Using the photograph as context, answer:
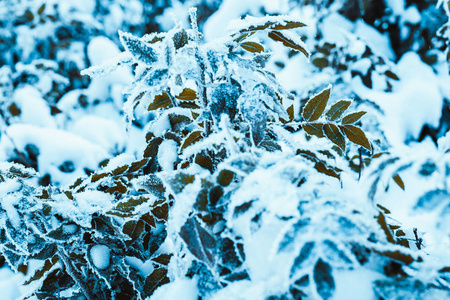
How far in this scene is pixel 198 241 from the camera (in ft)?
1.28

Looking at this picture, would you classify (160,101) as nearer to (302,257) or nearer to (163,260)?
(163,260)

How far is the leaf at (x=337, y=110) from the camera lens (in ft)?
2.07

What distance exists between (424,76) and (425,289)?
1884 mm

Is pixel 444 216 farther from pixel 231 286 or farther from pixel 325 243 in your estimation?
pixel 231 286

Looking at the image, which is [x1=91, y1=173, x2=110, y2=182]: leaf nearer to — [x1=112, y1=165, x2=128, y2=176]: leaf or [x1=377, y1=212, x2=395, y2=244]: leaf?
[x1=112, y1=165, x2=128, y2=176]: leaf

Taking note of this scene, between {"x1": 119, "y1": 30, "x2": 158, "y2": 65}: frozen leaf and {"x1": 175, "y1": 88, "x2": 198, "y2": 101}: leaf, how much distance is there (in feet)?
0.55

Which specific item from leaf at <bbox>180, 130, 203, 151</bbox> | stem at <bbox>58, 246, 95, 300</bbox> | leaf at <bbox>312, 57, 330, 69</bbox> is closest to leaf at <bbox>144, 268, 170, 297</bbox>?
stem at <bbox>58, 246, 95, 300</bbox>

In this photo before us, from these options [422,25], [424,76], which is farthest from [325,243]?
[422,25]

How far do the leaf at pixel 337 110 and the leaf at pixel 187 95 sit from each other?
25 centimetres

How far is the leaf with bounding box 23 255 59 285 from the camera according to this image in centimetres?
66

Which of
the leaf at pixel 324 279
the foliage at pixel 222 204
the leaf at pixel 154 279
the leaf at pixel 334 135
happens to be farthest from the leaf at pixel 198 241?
the leaf at pixel 334 135

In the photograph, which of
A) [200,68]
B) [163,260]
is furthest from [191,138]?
[163,260]

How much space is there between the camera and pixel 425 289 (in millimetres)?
351

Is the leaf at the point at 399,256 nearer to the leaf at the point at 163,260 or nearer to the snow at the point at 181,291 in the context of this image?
the snow at the point at 181,291
